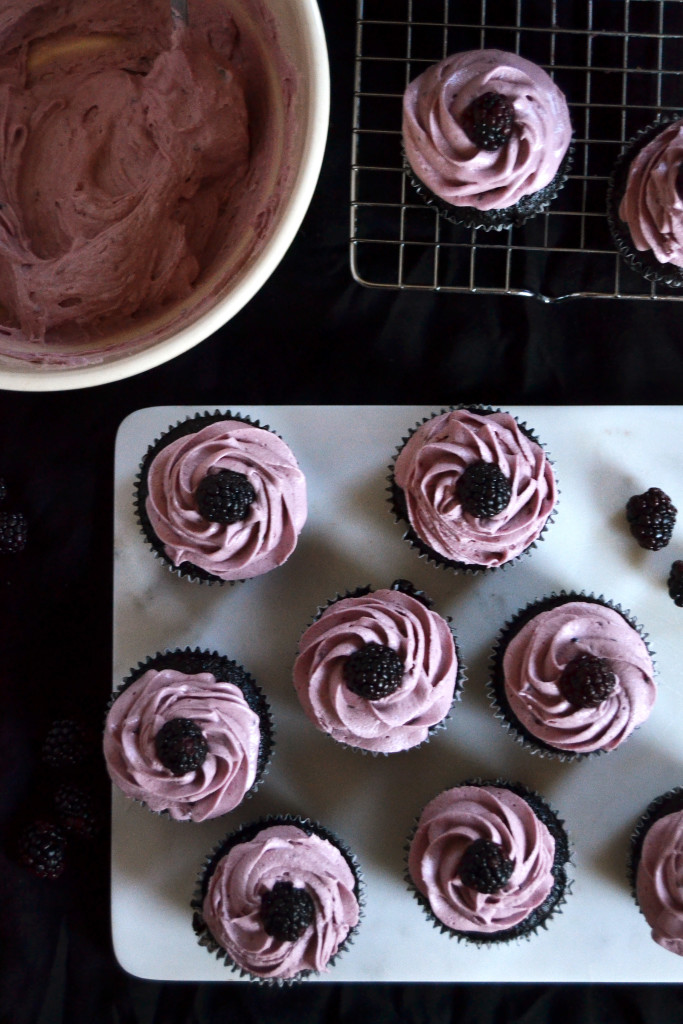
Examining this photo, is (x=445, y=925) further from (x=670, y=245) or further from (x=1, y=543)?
(x=670, y=245)

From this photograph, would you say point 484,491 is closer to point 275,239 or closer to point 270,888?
point 275,239

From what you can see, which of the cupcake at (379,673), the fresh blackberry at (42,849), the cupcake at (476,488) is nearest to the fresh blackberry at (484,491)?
the cupcake at (476,488)

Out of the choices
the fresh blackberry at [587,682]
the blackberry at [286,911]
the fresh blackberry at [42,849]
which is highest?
the fresh blackberry at [587,682]

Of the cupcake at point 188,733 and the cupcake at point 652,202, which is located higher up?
the cupcake at point 652,202

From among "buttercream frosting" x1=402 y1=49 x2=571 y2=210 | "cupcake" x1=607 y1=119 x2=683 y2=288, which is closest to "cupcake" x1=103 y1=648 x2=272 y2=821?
"buttercream frosting" x1=402 y1=49 x2=571 y2=210

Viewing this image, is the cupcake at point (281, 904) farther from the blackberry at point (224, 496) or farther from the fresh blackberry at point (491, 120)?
the fresh blackberry at point (491, 120)

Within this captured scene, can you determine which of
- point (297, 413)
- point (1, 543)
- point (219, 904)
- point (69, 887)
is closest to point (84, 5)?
point (297, 413)

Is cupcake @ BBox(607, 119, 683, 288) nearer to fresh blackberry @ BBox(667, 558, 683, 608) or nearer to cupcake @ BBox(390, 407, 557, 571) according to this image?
cupcake @ BBox(390, 407, 557, 571)
